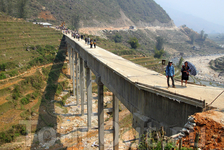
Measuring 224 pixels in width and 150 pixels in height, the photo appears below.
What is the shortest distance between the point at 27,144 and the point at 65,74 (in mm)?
21754

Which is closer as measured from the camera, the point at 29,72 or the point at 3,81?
the point at 3,81

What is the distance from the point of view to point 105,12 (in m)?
122

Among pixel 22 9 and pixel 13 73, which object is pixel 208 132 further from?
pixel 22 9

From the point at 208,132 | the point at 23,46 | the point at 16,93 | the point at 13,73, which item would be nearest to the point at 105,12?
the point at 23,46

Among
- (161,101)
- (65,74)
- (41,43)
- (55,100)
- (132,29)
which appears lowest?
(55,100)

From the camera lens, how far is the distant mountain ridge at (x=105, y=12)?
279 feet

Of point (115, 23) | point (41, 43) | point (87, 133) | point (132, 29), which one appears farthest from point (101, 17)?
point (87, 133)

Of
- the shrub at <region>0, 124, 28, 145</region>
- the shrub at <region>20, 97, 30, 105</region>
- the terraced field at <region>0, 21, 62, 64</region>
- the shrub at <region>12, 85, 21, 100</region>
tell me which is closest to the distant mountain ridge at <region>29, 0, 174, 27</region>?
the terraced field at <region>0, 21, 62, 64</region>

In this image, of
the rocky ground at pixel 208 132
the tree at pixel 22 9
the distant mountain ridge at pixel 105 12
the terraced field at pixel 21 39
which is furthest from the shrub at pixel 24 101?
the distant mountain ridge at pixel 105 12

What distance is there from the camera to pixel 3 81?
24.7m

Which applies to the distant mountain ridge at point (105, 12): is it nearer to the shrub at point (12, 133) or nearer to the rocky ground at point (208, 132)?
the shrub at point (12, 133)

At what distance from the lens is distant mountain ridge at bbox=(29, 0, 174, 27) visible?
8506 cm

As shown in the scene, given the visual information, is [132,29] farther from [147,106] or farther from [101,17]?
[147,106]

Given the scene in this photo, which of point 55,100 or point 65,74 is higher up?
point 65,74
